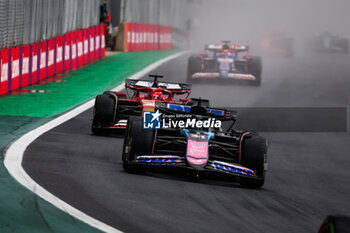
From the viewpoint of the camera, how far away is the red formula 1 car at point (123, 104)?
1295 centimetres

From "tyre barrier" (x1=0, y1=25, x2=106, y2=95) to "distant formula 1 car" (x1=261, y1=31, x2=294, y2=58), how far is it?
55.2 ft

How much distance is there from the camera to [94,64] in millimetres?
26953

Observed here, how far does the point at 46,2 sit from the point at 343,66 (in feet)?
60.8

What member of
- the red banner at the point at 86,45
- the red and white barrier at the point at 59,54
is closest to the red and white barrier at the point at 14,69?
the red and white barrier at the point at 59,54

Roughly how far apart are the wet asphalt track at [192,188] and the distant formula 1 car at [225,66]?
27.9 ft

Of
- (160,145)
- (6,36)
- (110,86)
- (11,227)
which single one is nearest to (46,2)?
(110,86)

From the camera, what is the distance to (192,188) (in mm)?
9000

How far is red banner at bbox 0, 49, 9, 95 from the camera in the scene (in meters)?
17.2

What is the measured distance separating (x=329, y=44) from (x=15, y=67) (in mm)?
35791

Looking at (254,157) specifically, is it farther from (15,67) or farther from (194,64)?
(194,64)

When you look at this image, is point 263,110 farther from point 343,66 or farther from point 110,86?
point 343,66

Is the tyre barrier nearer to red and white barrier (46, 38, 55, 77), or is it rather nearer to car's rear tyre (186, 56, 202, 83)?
red and white barrier (46, 38, 55, 77)

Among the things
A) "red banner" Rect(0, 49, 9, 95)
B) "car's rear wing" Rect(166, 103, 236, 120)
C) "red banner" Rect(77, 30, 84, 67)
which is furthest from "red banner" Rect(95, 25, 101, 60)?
"car's rear wing" Rect(166, 103, 236, 120)

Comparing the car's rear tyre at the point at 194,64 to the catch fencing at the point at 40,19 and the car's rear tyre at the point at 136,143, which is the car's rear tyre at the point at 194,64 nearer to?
the catch fencing at the point at 40,19
